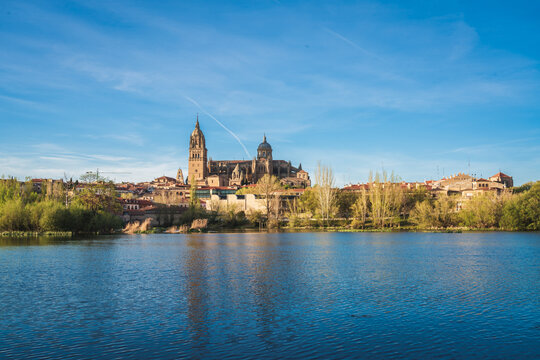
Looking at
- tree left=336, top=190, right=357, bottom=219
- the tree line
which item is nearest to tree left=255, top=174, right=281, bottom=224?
tree left=336, top=190, right=357, bottom=219

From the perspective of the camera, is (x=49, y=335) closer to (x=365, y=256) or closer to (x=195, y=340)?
(x=195, y=340)

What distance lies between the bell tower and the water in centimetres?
15580

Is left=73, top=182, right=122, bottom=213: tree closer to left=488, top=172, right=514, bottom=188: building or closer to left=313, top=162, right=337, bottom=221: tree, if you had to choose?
left=313, top=162, right=337, bottom=221: tree

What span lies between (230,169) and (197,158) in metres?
15.0

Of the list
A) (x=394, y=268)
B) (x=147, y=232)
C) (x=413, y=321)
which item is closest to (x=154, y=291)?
(x=413, y=321)

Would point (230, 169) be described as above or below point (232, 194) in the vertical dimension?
above

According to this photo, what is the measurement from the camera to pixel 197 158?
185 metres

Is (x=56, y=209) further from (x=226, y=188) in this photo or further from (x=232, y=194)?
(x=226, y=188)

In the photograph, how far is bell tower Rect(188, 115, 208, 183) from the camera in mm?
183250

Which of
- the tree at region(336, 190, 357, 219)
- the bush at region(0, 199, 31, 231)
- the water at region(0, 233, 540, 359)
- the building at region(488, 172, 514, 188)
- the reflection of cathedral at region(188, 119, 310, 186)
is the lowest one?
the water at region(0, 233, 540, 359)

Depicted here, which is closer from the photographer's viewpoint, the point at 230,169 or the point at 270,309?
the point at 270,309

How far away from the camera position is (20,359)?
1076cm

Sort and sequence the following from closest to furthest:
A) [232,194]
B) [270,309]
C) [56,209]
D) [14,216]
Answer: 1. [270,309]
2. [14,216]
3. [56,209]
4. [232,194]

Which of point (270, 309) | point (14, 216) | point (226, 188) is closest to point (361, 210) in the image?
point (14, 216)
